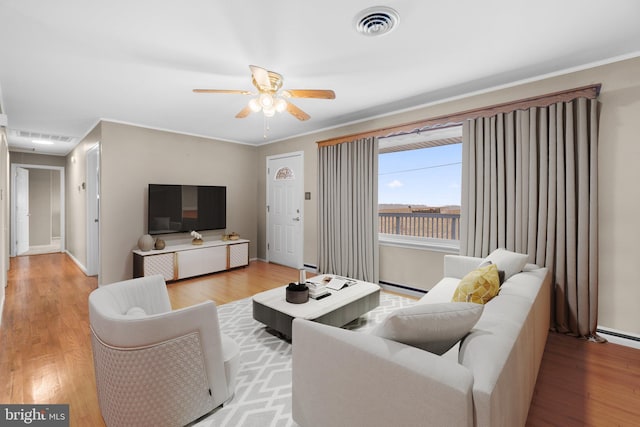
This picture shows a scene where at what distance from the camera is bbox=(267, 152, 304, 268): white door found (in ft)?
17.4

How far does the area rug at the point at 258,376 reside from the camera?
1.68 metres

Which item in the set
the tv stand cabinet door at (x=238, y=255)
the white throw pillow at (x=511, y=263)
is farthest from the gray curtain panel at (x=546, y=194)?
the tv stand cabinet door at (x=238, y=255)

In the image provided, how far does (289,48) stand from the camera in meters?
2.30

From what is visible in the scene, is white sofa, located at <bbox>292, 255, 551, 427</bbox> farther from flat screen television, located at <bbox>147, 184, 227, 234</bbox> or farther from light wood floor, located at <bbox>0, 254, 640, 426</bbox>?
flat screen television, located at <bbox>147, 184, 227, 234</bbox>

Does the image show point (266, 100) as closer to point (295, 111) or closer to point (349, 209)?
point (295, 111)

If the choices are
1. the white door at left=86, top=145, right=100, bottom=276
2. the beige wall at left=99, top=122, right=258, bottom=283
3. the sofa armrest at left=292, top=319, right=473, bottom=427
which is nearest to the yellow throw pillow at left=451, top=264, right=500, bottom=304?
the sofa armrest at left=292, top=319, right=473, bottom=427

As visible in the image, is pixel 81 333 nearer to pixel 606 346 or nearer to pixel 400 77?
pixel 400 77

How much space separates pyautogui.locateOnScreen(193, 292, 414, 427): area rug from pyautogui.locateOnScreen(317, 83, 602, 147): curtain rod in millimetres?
2267

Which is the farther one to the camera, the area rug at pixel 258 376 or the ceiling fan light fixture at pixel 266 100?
the ceiling fan light fixture at pixel 266 100

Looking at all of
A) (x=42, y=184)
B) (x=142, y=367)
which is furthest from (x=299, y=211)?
(x=42, y=184)

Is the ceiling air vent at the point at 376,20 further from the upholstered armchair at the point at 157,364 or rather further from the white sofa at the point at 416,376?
the upholstered armchair at the point at 157,364

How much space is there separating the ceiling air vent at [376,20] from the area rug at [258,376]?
8.22 ft

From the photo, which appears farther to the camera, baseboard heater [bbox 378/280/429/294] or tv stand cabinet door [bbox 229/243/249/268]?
tv stand cabinet door [bbox 229/243/249/268]

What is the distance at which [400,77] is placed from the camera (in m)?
2.86
